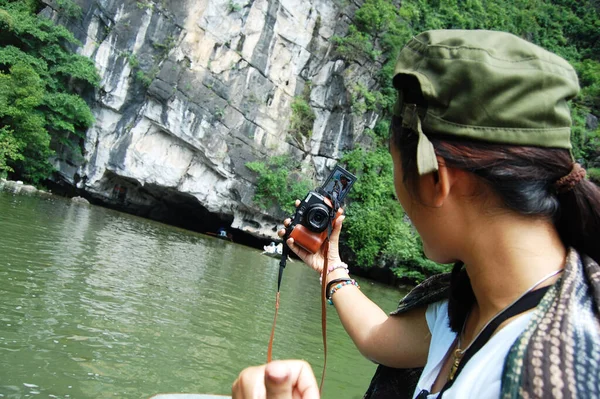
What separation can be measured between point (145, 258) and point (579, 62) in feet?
79.1

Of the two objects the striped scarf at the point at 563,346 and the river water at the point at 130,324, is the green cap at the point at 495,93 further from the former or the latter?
the river water at the point at 130,324

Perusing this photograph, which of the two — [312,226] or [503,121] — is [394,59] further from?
[503,121]

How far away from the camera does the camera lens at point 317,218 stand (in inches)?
57.1

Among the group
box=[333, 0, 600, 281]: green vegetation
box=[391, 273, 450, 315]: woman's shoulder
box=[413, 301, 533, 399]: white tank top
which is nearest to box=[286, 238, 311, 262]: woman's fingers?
box=[391, 273, 450, 315]: woman's shoulder

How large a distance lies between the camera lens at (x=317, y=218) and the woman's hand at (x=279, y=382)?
93 centimetres

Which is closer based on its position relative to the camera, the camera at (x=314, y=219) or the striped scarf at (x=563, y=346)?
the striped scarf at (x=563, y=346)

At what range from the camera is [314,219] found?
4.79 feet

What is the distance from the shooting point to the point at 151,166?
55.4 feet

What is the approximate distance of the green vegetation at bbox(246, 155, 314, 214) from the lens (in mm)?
17422

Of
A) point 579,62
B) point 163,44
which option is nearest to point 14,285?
point 163,44

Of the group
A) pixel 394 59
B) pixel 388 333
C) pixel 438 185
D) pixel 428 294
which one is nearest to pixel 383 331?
pixel 388 333

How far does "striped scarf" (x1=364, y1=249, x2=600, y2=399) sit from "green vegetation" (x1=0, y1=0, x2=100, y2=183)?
1723 centimetres

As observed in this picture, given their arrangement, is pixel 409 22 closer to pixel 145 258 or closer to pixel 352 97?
pixel 352 97

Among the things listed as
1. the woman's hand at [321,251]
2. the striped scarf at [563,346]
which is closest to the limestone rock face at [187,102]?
the woman's hand at [321,251]
